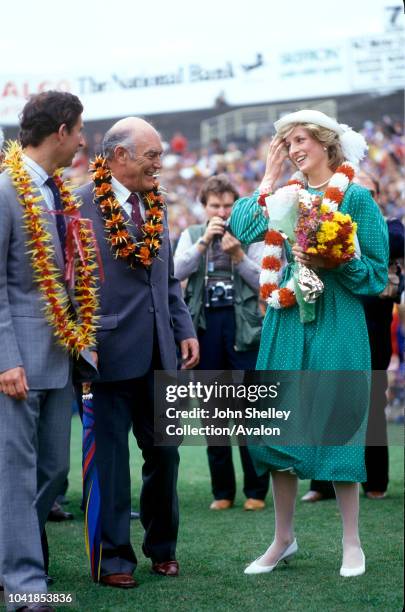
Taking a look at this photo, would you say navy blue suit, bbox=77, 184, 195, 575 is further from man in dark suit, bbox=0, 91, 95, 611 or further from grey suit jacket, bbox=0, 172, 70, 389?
grey suit jacket, bbox=0, 172, 70, 389

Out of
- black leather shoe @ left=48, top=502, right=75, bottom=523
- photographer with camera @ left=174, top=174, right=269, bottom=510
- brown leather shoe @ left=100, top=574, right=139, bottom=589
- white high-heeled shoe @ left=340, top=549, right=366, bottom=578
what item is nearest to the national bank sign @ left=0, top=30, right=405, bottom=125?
photographer with camera @ left=174, top=174, right=269, bottom=510

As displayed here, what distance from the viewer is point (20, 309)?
438 cm

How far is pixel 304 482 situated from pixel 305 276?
13.4ft

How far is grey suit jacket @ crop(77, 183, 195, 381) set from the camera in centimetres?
504

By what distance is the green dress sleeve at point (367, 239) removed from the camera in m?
5.08

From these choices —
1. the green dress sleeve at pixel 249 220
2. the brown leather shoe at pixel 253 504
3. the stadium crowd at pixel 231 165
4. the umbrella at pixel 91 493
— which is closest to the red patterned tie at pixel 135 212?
the green dress sleeve at pixel 249 220

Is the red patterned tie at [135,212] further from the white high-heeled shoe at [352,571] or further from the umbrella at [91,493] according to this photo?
the white high-heeled shoe at [352,571]

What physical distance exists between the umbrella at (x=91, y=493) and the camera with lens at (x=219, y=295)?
2.51m

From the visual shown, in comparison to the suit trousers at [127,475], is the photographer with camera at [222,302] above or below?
above

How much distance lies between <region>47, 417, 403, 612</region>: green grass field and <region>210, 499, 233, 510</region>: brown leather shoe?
0.06 m

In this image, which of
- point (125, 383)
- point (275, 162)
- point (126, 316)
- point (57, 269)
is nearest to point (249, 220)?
point (275, 162)

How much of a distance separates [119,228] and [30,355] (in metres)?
0.93

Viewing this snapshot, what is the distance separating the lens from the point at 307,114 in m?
5.23

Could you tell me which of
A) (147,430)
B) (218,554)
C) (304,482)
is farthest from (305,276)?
(304,482)
